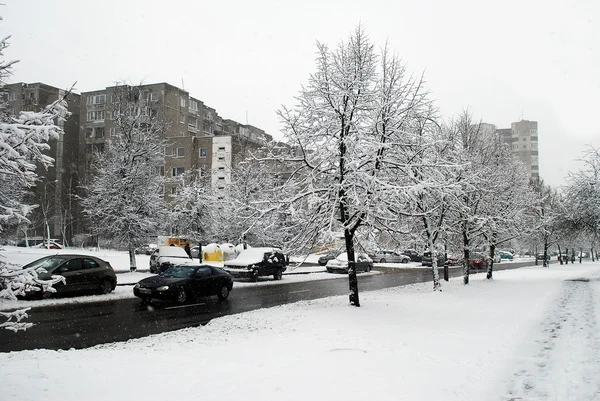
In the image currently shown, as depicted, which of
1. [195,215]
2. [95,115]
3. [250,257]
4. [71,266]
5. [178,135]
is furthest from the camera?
[95,115]

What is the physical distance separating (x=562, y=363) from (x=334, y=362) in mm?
4014

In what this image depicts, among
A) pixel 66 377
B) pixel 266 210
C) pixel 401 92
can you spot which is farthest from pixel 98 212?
pixel 66 377

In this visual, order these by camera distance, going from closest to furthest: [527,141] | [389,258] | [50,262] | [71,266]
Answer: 1. [50,262]
2. [71,266]
3. [389,258]
4. [527,141]

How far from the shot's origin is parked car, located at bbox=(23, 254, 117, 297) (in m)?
16.8

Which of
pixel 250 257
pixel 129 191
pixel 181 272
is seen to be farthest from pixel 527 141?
pixel 181 272

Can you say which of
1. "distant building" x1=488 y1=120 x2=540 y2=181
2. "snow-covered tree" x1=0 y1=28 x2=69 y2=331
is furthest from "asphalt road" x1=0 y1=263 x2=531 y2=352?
"distant building" x1=488 y1=120 x2=540 y2=181

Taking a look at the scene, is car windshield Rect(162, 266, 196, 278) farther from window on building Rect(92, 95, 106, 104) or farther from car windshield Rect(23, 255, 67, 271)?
window on building Rect(92, 95, 106, 104)

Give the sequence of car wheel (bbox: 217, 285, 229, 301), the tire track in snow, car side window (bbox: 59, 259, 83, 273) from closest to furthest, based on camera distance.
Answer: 1. the tire track in snow
2. car side window (bbox: 59, 259, 83, 273)
3. car wheel (bbox: 217, 285, 229, 301)

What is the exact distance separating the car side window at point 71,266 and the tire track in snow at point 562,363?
15.6 meters

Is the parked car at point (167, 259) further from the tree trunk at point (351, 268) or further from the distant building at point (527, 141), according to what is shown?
the distant building at point (527, 141)

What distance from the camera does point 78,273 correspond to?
58.5 feet

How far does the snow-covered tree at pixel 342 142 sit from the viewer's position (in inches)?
552

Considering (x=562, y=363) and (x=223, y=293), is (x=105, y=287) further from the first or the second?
(x=562, y=363)

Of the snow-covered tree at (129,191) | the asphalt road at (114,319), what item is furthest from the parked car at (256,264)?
the asphalt road at (114,319)
